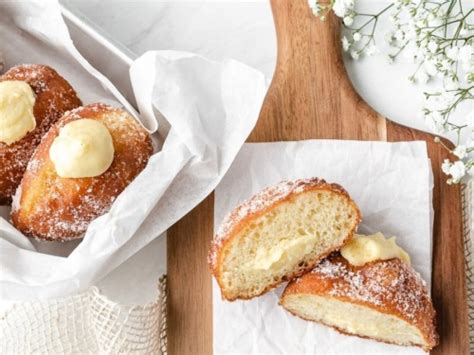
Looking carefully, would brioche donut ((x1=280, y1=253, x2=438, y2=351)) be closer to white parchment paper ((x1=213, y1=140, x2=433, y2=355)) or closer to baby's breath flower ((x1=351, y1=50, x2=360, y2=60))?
white parchment paper ((x1=213, y1=140, x2=433, y2=355))

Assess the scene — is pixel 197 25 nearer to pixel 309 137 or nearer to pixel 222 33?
pixel 222 33

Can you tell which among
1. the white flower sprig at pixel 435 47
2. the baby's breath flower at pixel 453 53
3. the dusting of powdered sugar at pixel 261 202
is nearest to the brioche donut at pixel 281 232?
the dusting of powdered sugar at pixel 261 202

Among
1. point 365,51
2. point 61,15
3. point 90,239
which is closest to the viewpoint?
point 90,239

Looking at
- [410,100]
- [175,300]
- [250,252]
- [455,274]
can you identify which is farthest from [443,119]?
[175,300]

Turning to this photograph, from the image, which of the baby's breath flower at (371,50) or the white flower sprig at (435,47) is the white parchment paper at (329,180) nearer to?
the white flower sprig at (435,47)

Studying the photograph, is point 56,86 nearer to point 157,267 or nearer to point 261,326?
point 157,267
